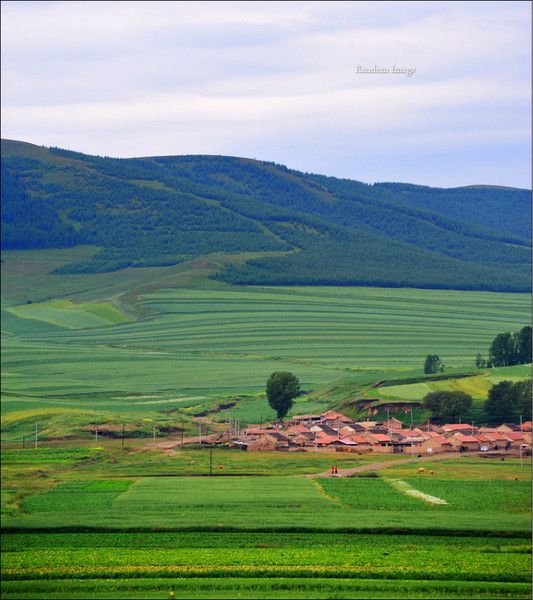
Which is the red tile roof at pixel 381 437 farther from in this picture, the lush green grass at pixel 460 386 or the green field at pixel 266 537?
the green field at pixel 266 537

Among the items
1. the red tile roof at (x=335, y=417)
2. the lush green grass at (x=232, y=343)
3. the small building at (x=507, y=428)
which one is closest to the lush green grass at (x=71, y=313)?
the lush green grass at (x=232, y=343)

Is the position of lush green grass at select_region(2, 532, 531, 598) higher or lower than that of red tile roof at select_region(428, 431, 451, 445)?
lower

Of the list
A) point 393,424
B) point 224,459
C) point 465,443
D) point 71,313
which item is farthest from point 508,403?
point 71,313

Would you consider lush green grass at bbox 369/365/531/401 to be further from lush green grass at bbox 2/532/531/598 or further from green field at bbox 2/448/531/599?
lush green grass at bbox 2/532/531/598

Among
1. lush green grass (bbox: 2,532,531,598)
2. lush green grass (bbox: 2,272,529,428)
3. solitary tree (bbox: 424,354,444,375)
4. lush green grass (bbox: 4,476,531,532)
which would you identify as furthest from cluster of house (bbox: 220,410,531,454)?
lush green grass (bbox: 2,532,531,598)

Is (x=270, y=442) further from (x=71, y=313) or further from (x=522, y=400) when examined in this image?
(x=71, y=313)

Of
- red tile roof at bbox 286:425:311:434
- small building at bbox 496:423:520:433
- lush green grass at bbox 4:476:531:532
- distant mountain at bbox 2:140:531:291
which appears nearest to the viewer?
lush green grass at bbox 4:476:531:532

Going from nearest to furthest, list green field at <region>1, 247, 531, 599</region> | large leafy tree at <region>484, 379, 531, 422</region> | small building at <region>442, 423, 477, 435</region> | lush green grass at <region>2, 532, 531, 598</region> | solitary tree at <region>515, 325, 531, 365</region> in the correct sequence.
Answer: lush green grass at <region>2, 532, 531, 598</region>, green field at <region>1, 247, 531, 599</region>, small building at <region>442, 423, 477, 435</region>, large leafy tree at <region>484, 379, 531, 422</region>, solitary tree at <region>515, 325, 531, 365</region>
